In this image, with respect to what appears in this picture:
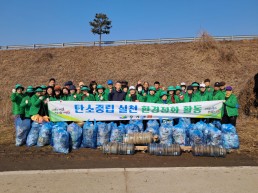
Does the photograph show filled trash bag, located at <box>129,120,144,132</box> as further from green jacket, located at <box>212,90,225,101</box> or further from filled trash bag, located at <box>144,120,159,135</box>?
green jacket, located at <box>212,90,225,101</box>

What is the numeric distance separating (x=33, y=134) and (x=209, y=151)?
4.67 m

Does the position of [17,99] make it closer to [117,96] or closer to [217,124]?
[117,96]

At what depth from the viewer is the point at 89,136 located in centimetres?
664

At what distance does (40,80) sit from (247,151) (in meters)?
17.0

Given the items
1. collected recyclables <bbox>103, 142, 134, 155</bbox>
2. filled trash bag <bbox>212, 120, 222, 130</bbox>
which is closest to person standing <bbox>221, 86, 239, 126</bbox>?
filled trash bag <bbox>212, 120, 222, 130</bbox>

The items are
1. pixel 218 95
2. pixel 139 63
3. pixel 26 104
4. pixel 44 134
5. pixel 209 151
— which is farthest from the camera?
pixel 139 63

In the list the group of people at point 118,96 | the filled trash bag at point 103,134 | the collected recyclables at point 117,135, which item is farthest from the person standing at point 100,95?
the collected recyclables at point 117,135

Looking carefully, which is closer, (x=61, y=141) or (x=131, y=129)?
(x=61, y=141)

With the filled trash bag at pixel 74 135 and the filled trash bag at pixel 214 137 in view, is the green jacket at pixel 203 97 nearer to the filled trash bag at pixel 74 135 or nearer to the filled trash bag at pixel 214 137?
the filled trash bag at pixel 214 137

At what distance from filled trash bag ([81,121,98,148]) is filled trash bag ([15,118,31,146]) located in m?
1.62

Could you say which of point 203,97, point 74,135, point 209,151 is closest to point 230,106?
point 203,97

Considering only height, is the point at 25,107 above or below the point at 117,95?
below

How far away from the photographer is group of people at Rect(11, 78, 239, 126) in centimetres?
702

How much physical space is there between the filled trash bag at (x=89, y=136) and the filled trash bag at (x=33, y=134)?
130 cm
